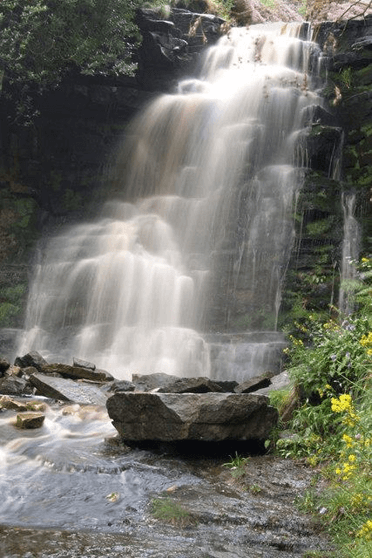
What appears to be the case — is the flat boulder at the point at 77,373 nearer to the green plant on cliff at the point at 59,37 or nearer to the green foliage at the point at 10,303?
the green foliage at the point at 10,303

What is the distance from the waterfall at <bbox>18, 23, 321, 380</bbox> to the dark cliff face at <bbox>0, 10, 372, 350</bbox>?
52 centimetres

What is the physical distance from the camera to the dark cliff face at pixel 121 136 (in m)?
14.5

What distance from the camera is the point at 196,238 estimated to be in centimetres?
1539

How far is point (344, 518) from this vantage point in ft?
12.4

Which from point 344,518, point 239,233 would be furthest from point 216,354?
point 344,518

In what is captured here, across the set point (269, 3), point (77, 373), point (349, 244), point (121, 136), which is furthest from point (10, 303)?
point (269, 3)

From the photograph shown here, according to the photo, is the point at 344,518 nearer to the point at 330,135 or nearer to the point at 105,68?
the point at 330,135

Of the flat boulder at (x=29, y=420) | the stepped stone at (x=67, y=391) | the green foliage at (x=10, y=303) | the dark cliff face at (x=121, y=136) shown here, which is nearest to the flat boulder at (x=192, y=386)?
the stepped stone at (x=67, y=391)

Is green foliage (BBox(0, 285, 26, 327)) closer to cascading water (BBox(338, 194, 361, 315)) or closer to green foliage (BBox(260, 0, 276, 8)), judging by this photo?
cascading water (BBox(338, 194, 361, 315))

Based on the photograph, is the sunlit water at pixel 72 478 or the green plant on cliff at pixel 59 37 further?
the green plant on cliff at pixel 59 37

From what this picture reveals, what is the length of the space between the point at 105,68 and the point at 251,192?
6542 millimetres

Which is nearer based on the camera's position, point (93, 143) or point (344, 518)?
point (344, 518)

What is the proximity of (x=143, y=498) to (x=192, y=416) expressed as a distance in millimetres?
1062

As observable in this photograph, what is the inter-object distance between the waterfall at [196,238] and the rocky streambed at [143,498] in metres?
6.31
